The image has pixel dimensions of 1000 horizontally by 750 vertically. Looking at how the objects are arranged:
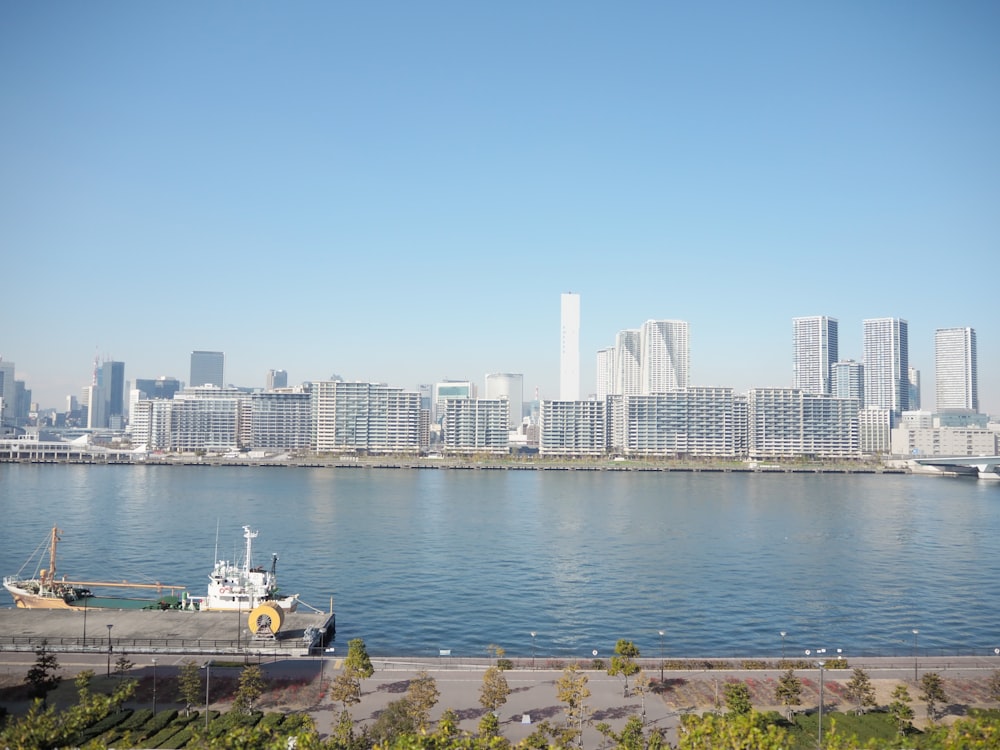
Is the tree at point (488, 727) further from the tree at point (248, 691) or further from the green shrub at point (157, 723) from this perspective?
the green shrub at point (157, 723)

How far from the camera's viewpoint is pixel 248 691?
21.0 metres

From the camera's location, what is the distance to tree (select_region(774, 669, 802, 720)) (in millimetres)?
21578

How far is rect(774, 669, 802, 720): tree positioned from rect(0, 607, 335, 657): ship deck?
15.4 m

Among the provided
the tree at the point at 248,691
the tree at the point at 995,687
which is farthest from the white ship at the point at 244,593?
the tree at the point at 995,687

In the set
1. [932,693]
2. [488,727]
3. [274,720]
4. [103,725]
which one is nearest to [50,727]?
[103,725]

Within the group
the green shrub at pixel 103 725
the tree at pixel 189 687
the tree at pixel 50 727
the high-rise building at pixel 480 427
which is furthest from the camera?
the high-rise building at pixel 480 427

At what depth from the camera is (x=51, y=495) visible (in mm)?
81562

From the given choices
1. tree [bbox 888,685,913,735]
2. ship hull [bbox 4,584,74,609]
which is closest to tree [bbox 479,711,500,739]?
tree [bbox 888,685,913,735]

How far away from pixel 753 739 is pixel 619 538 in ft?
150

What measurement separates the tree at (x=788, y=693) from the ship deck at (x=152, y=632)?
1540 centimetres

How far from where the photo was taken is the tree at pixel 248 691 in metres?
20.9

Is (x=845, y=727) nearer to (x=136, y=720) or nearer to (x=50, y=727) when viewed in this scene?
(x=136, y=720)

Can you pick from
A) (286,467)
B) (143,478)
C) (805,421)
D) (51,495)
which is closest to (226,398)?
(286,467)

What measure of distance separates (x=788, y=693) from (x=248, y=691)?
14447 millimetres
